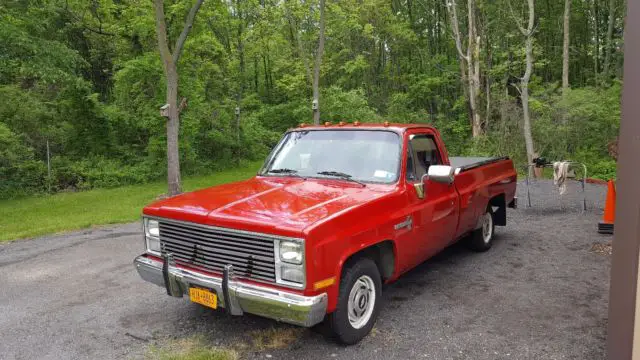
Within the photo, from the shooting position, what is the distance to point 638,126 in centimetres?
275

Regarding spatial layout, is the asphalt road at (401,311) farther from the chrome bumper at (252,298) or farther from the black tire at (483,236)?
the chrome bumper at (252,298)

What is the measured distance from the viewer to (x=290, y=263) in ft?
11.3

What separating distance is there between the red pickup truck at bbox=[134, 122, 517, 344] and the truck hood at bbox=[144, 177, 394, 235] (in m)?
0.01

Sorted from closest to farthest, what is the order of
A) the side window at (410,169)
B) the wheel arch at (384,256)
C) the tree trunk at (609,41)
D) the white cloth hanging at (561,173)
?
the wheel arch at (384,256) → the side window at (410,169) → the white cloth hanging at (561,173) → the tree trunk at (609,41)

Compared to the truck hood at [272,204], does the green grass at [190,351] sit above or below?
below

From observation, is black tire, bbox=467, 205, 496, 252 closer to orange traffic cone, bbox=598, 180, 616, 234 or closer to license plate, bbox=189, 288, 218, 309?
orange traffic cone, bbox=598, 180, 616, 234

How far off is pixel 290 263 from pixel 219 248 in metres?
0.70

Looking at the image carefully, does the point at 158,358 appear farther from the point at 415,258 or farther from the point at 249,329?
the point at 415,258

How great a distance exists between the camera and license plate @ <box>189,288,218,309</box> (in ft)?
12.2

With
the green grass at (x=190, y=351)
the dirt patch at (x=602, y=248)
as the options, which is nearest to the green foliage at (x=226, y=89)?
the dirt patch at (x=602, y=248)

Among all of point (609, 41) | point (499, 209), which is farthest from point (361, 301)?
point (609, 41)

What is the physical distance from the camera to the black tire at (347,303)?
12.3ft

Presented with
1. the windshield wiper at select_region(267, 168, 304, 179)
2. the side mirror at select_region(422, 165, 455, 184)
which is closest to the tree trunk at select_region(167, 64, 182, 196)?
the windshield wiper at select_region(267, 168, 304, 179)

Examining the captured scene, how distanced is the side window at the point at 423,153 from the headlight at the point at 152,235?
264 cm
